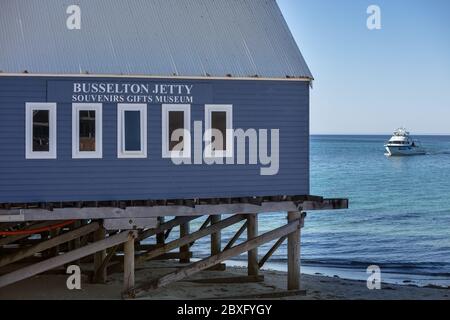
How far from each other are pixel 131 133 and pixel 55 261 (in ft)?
10.4

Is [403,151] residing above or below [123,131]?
above

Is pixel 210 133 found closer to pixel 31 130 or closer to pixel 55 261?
pixel 31 130

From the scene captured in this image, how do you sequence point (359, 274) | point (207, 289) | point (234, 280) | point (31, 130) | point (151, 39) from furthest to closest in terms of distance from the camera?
point (359, 274)
point (234, 280)
point (207, 289)
point (151, 39)
point (31, 130)

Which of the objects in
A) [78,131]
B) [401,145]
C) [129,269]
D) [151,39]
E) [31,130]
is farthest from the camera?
[401,145]

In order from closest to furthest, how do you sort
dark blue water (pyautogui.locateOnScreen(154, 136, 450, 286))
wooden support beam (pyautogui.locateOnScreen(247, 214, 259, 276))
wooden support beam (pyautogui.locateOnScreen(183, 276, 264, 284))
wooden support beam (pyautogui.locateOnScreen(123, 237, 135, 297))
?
wooden support beam (pyautogui.locateOnScreen(123, 237, 135, 297)) < wooden support beam (pyautogui.locateOnScreen(183, 276, 264, 284)) < wooden support beam (pyautogui.locateOnScreen(247, 214, 259, 276)) < dark blue water (pyautogui.locateOnScreen(154, 136, 450, 286))

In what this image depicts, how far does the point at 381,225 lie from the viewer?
58.5m

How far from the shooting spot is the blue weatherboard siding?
71.0 ft

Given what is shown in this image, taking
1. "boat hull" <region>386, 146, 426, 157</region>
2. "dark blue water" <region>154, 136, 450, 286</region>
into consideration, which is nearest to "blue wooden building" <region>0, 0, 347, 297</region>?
"dark blue water" <region>154, 136, 450, 286</region>

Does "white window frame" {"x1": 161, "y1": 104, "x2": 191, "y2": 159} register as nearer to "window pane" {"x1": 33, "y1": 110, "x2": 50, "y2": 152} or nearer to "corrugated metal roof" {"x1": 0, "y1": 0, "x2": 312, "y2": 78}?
"corrugated metal roof" {"x1": 0, "y1": 0, "x2": 312, "y2": 78}

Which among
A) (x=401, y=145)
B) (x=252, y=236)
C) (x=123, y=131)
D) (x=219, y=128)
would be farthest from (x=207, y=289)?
(x=401, y=145)

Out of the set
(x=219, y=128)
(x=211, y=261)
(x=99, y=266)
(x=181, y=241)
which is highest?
(x=219, y=128)

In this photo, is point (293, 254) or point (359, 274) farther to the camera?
point (359, 274)

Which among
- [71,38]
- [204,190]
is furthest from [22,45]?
[204,190]

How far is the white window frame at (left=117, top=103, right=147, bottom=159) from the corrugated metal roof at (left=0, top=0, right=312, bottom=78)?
737 mm
